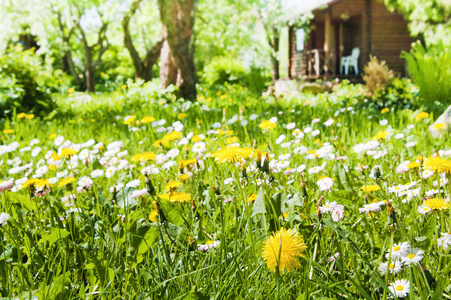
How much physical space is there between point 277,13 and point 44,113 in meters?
15.3

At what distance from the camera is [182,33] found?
7547 mm

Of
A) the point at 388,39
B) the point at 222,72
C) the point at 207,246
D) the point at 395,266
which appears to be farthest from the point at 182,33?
the point at 388,39

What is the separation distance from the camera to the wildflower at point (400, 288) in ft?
3.10

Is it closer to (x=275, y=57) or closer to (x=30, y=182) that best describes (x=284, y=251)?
(x=30, y=182)

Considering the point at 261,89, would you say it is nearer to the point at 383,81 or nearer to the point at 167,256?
the point at 383,81

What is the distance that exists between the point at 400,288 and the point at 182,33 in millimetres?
7126

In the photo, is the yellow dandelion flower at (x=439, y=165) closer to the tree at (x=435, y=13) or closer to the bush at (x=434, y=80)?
the bush at (x=434, y=80)

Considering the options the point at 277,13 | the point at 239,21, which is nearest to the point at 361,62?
the point at 277,13

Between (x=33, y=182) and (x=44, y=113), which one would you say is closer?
(x=33, y=182)

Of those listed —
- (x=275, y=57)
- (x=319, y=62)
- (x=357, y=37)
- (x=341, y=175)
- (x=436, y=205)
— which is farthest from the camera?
(x=275, y=57)

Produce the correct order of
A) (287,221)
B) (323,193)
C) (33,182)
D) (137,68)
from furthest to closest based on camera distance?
(137,68), (323,193), (33,182), (287,221)

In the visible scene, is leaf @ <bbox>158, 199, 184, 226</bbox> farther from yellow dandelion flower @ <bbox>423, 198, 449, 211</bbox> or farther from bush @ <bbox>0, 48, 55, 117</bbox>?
bush @ <bbox>0, 48, 55, 117</bbox>

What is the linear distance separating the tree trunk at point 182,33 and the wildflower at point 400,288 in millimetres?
6971

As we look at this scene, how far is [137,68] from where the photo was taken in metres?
15.6
